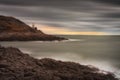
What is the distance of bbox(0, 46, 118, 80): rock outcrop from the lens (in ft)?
90.8

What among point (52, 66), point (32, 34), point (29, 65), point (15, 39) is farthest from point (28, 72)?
point (32, 34)

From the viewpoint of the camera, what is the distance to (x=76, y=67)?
3366 cm

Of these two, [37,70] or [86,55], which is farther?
[86,55]

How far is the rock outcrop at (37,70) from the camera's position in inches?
1089

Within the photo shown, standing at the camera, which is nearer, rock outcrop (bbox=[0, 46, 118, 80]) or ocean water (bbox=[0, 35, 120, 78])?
rock outcrop (bbox=[0, 46, 118, 80])

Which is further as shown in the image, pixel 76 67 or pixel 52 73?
pixel 76 67

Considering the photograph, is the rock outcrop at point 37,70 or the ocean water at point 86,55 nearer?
the rock outcrop at point 37,70

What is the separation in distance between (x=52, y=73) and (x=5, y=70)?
184 inches

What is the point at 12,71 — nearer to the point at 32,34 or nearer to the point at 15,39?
the point at 15,39

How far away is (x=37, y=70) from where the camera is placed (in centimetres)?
2992

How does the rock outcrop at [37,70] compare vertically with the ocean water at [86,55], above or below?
above

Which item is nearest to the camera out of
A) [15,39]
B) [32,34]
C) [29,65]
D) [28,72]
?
[28,72]

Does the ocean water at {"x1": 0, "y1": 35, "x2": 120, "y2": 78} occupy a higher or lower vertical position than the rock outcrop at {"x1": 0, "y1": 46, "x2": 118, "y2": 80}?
lower

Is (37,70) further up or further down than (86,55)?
further up
